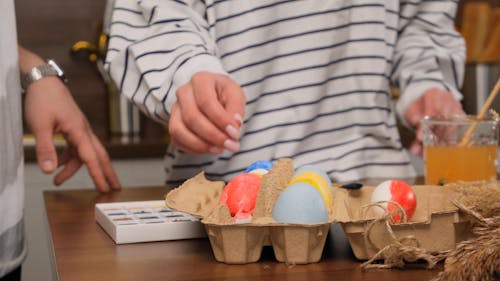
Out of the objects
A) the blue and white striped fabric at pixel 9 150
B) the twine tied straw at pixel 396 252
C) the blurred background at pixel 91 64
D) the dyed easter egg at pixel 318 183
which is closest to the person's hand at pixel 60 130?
the blue and white striped fabric at pixel 9 150

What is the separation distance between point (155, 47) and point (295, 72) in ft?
0.88

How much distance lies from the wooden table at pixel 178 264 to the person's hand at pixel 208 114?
154 mm

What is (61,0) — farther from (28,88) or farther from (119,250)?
(119,250)

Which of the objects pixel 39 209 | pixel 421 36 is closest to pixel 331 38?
pixel 421 36

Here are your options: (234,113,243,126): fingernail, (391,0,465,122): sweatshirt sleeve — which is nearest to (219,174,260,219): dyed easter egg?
(234,113,243,126): fingernail

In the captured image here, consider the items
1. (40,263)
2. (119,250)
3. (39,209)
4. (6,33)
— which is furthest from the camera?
(39,209)

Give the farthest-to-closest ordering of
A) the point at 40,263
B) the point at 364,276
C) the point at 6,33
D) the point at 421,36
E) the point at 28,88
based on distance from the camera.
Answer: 1. the point at 40,263
2. the point at 421,36
3. the point at 28,88
4. the point at 6,33
5. the point at 364,276

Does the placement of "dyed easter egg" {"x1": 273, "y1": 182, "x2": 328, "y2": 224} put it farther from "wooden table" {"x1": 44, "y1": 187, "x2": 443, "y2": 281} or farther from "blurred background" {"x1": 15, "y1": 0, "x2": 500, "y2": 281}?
"blurred background" {"x1": 15, "y1": 0, "x2": 500, "y2": 281}

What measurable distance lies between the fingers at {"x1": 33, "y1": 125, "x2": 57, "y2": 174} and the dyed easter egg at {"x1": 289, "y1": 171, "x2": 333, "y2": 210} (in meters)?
0.51

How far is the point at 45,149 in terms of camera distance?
1202mm

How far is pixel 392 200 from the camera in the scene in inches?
29.1

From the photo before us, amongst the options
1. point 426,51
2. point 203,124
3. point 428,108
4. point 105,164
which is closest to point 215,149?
point 203,124

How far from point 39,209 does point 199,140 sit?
1456 mm

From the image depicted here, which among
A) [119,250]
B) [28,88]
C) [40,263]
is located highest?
[28,88]
